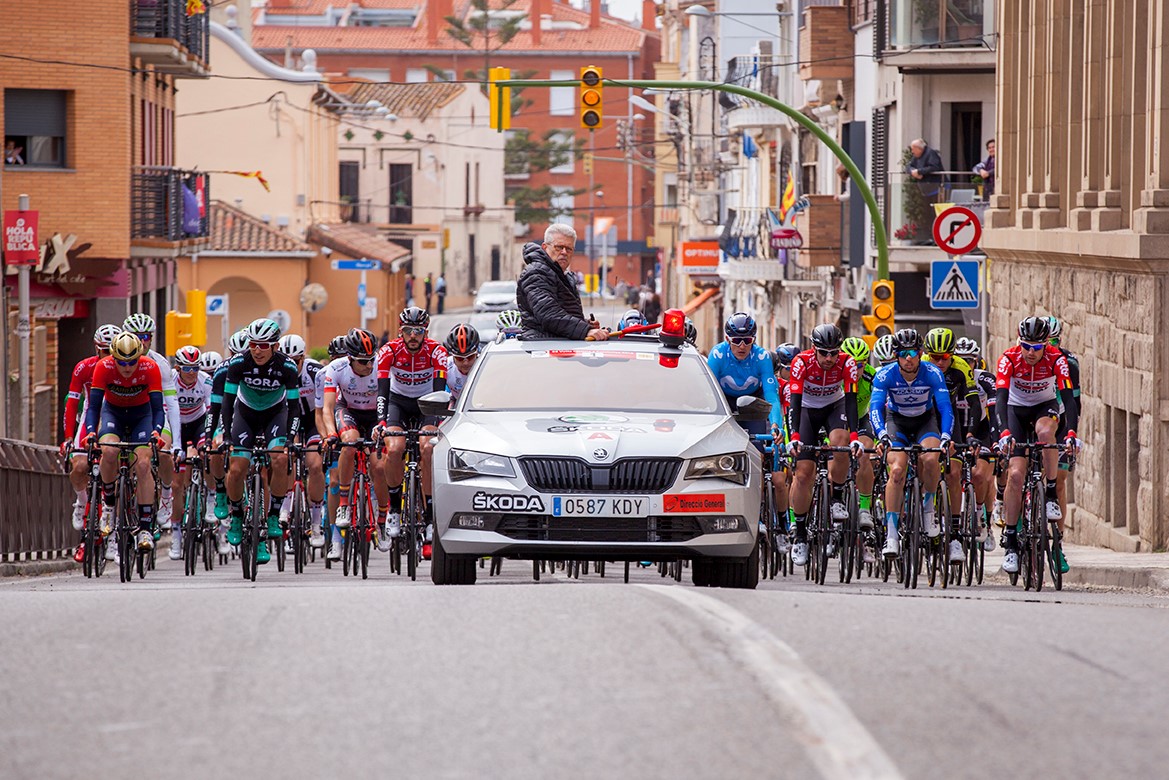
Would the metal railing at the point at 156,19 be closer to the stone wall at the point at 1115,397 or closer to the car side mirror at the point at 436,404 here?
the stone wall at the point at 1115,397

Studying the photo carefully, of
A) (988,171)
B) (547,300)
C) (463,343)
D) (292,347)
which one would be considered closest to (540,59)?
(988,171)

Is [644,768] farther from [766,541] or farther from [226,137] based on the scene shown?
[226,137]

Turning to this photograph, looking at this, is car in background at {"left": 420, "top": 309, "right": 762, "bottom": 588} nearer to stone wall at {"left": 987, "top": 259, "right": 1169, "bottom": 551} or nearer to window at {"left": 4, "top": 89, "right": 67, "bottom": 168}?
stone wall at {"left": 987, "top": 259, "right": 1169, "bottom": 551}

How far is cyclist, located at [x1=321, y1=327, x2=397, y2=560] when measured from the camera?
16.8 metres

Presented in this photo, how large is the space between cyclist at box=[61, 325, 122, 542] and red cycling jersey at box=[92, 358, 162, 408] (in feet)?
0.57

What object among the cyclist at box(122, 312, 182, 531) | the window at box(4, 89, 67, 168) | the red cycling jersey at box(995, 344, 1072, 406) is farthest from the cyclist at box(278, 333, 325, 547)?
the window at box(4, 89, 67, 168)

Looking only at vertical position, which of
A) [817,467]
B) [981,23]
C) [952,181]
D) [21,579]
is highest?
[981,23]

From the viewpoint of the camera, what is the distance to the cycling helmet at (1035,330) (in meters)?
15.9

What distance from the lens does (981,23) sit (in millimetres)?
36344

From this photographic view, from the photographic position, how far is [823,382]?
53.3 feet

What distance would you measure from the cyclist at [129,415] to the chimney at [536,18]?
107 meters

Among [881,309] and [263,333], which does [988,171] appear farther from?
[263,333]

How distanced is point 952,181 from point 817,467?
21363 millimetres

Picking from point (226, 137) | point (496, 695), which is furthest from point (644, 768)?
point (226, 137)
